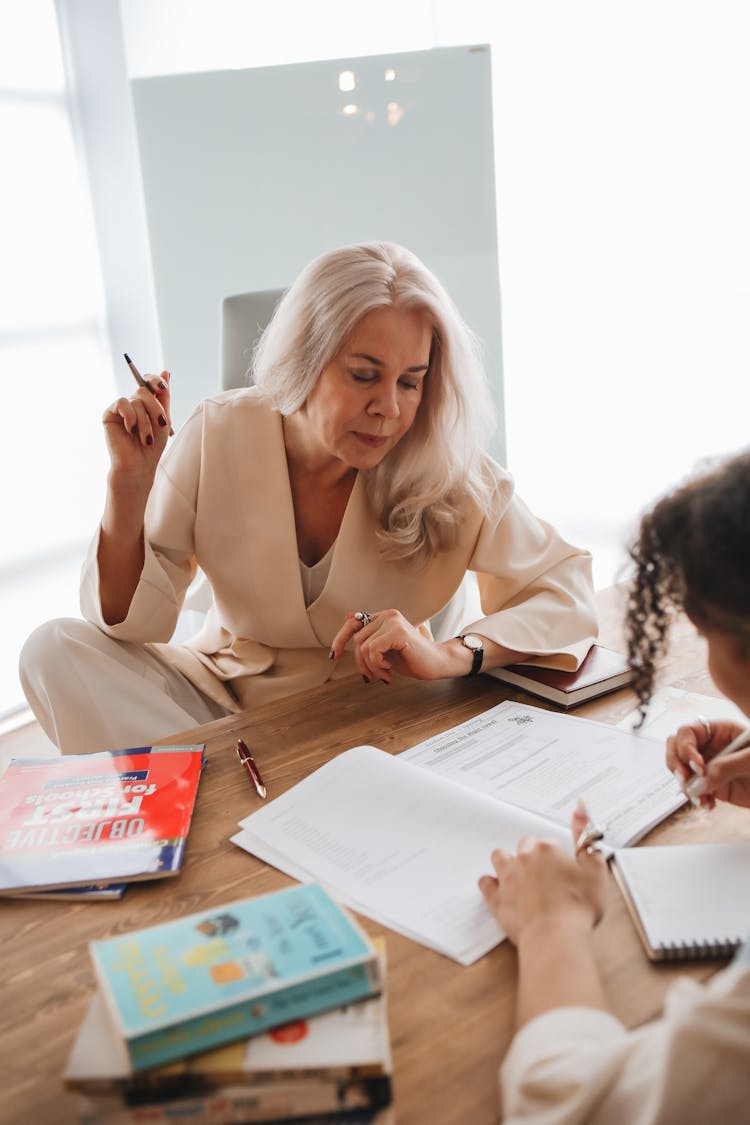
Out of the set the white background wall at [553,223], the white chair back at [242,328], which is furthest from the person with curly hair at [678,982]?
the white background wall at [553,223]

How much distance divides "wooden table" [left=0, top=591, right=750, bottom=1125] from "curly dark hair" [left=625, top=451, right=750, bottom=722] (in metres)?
0.29

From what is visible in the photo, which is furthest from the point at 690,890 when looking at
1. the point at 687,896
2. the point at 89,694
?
the point at 89,694

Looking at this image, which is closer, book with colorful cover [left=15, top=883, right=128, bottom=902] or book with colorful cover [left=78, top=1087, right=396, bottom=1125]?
book with colorful cover [left=78, top=1087, right=396, bottom=1125]

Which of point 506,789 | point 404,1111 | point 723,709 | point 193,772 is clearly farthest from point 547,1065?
point 723,709

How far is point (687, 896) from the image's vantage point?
0.91 meters

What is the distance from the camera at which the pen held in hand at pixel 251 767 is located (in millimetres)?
1167

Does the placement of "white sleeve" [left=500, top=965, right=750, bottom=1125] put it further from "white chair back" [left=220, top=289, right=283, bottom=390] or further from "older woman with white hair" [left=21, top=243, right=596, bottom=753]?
"white chair back" [left=220, top=289, right=283, bottom=390]

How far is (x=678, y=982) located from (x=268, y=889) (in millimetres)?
433

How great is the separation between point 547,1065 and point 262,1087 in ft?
0.64

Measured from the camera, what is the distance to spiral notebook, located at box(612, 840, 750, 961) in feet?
2.77

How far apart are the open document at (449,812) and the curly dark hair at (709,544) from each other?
30cm

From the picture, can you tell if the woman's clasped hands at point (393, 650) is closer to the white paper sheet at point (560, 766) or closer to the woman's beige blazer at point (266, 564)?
the white paper sheet at point (560, 766)

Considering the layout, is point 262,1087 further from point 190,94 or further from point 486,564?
point 190,94

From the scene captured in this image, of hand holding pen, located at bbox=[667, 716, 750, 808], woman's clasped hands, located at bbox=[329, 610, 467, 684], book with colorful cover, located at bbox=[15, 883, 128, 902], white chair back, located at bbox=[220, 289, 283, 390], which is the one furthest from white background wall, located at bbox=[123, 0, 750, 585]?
book with colorful cover, located at bbox=[15, 883, 128, 902]
